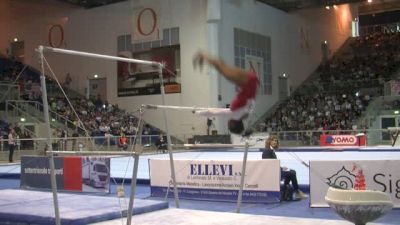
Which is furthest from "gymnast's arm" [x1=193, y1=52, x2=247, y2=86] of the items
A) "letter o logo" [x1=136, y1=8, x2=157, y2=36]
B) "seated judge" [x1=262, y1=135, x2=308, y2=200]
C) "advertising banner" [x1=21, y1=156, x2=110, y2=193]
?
A: "letter o logo" [x1=136, y1=8, x2=157, y2=36]

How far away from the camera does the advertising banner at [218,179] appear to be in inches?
405

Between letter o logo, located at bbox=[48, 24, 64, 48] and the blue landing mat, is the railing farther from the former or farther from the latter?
letter o logo, located at bbox=[48, 24, 64, 48]

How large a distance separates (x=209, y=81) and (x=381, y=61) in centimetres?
1509

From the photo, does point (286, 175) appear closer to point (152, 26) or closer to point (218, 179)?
point (218, 179)

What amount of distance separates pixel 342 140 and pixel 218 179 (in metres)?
15.9

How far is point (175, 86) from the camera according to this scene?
33156mm

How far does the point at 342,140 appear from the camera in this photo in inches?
997

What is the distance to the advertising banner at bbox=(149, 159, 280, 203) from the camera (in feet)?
33.7

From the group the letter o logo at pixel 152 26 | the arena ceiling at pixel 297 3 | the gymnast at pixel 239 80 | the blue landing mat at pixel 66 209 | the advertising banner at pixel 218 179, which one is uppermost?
the arena ceiling at pixel 297 3

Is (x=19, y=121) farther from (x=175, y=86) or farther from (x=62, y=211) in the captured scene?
(x=62, y=211)

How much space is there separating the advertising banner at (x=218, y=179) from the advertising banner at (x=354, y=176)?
897mm

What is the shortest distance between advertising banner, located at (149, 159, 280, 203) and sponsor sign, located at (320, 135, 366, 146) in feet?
51.2

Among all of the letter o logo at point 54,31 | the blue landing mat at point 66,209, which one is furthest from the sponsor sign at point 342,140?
the letter o logo at point 54,31

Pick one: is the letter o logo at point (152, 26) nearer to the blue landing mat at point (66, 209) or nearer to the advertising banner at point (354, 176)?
the blue landing mat at point (66, 209)
